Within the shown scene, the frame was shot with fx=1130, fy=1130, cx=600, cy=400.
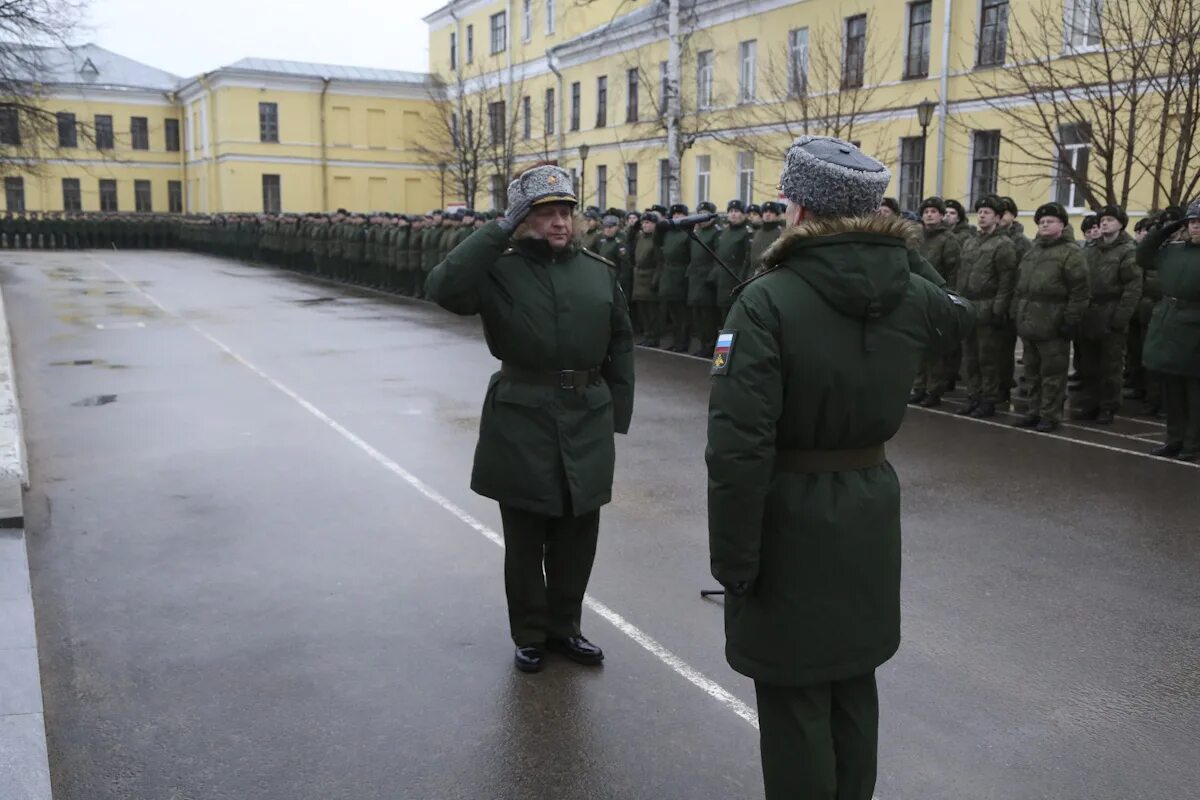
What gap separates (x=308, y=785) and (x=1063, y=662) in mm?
3270

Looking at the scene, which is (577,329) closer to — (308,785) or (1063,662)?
(308,785)

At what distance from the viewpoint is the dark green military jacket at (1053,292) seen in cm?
1045

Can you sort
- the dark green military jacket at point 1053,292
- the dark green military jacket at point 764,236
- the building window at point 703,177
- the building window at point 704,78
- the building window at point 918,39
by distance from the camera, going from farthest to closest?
1. the building window at point 703,177
2. the building window at point 704,78
3. the building window at point 918,39
4. the dark green military jacket at point 764,236
5. the dark green military jacket at point 1053,292

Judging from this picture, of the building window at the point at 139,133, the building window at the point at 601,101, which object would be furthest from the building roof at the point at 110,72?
the building window at the point at 601,101

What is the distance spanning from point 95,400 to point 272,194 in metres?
55.6

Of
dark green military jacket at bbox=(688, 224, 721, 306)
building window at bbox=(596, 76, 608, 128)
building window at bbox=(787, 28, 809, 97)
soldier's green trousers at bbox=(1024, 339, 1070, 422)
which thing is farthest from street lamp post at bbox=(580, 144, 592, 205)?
soldier's green trousers at bbox=(1024, 339, 1070, 422)

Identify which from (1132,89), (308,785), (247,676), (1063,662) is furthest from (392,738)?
(1132,89)

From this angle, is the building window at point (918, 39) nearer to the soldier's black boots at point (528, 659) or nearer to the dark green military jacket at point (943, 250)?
the dark green military jacket at point (943, 250)

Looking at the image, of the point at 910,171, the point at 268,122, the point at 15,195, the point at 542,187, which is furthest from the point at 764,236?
the point at 15,195

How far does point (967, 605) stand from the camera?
5.75m

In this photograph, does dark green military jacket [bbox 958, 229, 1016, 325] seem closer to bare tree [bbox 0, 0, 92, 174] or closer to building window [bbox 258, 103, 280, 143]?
bare tree [bbox 0, 0, 92, 174]

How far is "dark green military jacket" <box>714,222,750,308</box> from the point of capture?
15773mm

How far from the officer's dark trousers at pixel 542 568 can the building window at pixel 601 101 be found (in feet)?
129

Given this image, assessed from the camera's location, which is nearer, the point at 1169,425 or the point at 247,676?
the point at 247,676
